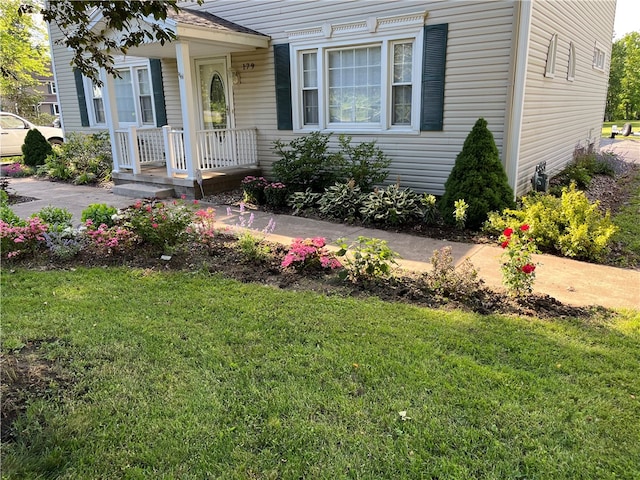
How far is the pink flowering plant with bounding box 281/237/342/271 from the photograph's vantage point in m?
4.60

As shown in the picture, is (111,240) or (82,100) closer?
(111,240)

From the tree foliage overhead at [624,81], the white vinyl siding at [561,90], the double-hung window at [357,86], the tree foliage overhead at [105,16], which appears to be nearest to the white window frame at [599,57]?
the white vinyl siding at [561,90]

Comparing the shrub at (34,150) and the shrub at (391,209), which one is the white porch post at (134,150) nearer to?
the shrub at (34,150)

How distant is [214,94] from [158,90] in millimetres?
1674

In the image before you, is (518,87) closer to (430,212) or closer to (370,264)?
(430,212)

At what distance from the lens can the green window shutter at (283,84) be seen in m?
8.62

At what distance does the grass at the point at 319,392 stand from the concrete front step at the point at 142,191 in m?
4.81

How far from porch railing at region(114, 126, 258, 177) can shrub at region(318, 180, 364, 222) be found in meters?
2.69

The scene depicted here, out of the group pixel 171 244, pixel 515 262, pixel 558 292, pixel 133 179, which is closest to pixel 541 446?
pixel 515 262

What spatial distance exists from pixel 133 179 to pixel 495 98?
23.1ft

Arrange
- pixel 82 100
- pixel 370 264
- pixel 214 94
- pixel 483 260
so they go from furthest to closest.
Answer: pixel 82 100 → pixel 214 94 → pixel 483 260 → pixel 370 264

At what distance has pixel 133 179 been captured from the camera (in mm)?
9516

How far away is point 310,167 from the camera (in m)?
7.85

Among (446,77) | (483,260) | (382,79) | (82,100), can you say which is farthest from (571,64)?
(82,100)
